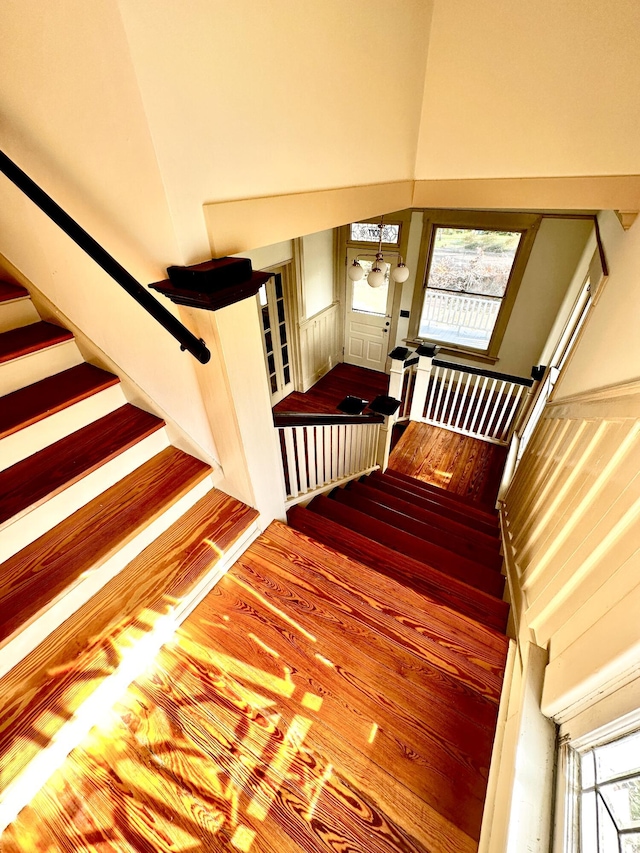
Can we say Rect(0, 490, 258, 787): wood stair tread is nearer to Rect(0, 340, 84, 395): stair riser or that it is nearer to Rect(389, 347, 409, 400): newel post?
Rect(0, 340, 84, 395): stair riser

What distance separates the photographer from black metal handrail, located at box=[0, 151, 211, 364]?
81cm

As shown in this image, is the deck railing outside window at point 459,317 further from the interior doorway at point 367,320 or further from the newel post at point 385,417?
the newel post at point 385,417

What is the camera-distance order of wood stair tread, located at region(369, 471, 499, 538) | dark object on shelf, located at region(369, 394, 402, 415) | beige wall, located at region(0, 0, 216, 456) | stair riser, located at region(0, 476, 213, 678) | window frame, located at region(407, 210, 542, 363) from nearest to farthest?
beige wall, located at region(0, 0, 216, 456)
stair riser, located at region(0, 476, 213, 678)
dark object on shelf, located at region(369, 394, 402, 415)
wood stair tread, located at region(369, 471, 499, 538)
window frame, located at region(407, 210, 542, 363)

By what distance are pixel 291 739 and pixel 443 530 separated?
5.32 feet

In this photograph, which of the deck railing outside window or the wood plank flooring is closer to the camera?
the wood plank flooring

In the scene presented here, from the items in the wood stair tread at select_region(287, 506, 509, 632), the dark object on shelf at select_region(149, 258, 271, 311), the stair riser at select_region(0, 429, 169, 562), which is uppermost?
the dark object on shelf at select_region(149, 258, 271, 311)

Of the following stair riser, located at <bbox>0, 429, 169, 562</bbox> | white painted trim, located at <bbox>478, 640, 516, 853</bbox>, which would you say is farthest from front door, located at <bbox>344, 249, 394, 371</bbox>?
Result: white painted trim, located at <bbox>478, 640, 516, 853</bbox>

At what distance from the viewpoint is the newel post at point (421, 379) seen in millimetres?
3633

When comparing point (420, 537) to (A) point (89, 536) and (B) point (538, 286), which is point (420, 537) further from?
(B) point (538, 286)

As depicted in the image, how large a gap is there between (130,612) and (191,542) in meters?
0.32

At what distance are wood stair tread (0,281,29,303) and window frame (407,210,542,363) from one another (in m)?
4.32

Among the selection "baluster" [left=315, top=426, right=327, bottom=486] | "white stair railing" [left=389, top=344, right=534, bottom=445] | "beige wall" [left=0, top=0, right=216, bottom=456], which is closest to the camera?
"beige wall" [left=0, top=0, right=216, bottom=456]

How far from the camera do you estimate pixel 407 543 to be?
2150 mm

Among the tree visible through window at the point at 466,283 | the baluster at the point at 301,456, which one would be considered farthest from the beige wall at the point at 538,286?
the baluster at the point at 301,456
